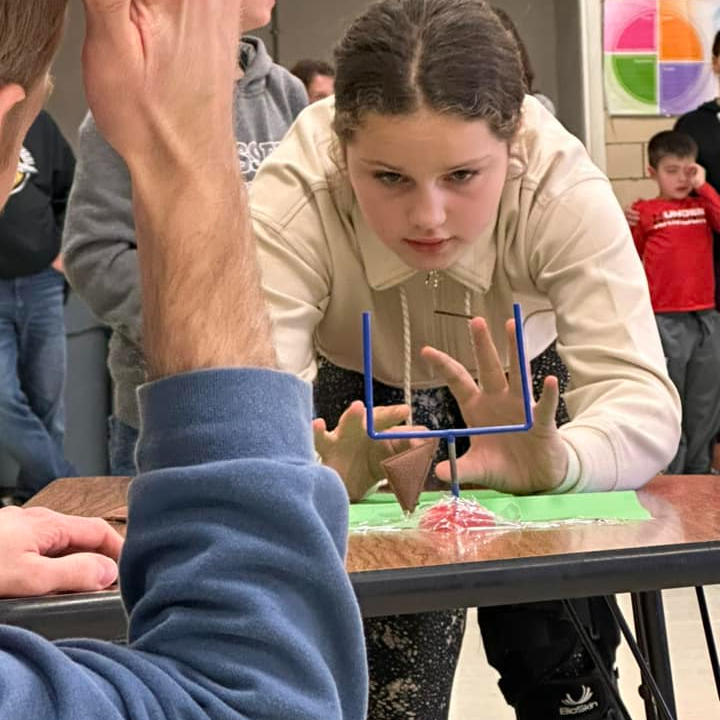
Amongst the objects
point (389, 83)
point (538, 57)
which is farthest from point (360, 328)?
point (538, 57)

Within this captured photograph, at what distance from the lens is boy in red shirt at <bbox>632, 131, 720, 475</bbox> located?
5051mm

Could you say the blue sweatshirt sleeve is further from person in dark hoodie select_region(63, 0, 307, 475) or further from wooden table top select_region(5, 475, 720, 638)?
person in dark hoodie select_region(63, 0, 307, 475)

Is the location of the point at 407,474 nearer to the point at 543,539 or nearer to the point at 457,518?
the point at 457,518

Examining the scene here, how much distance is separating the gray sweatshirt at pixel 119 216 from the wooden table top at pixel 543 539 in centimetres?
101

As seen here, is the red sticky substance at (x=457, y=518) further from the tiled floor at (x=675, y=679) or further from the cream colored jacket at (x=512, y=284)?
the tiled floor at (x=675, y=679)

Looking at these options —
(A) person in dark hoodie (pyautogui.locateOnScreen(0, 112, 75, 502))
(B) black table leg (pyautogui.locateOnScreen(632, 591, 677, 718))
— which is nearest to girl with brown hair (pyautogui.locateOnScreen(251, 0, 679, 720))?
(B) black table leg (pyautogui.locateOnScreen(632, 591, 677, 718))

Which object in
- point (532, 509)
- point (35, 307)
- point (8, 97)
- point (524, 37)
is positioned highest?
point (524, 37)

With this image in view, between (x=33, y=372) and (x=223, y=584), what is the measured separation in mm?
4226

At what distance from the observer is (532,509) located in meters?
1.32

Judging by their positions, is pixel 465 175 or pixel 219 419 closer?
pixel 219 419

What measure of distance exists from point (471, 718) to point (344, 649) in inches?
90.6

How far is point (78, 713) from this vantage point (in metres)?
0.48

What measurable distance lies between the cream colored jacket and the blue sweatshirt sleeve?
997mm

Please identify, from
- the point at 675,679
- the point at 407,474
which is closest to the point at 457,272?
the point at 407,474
